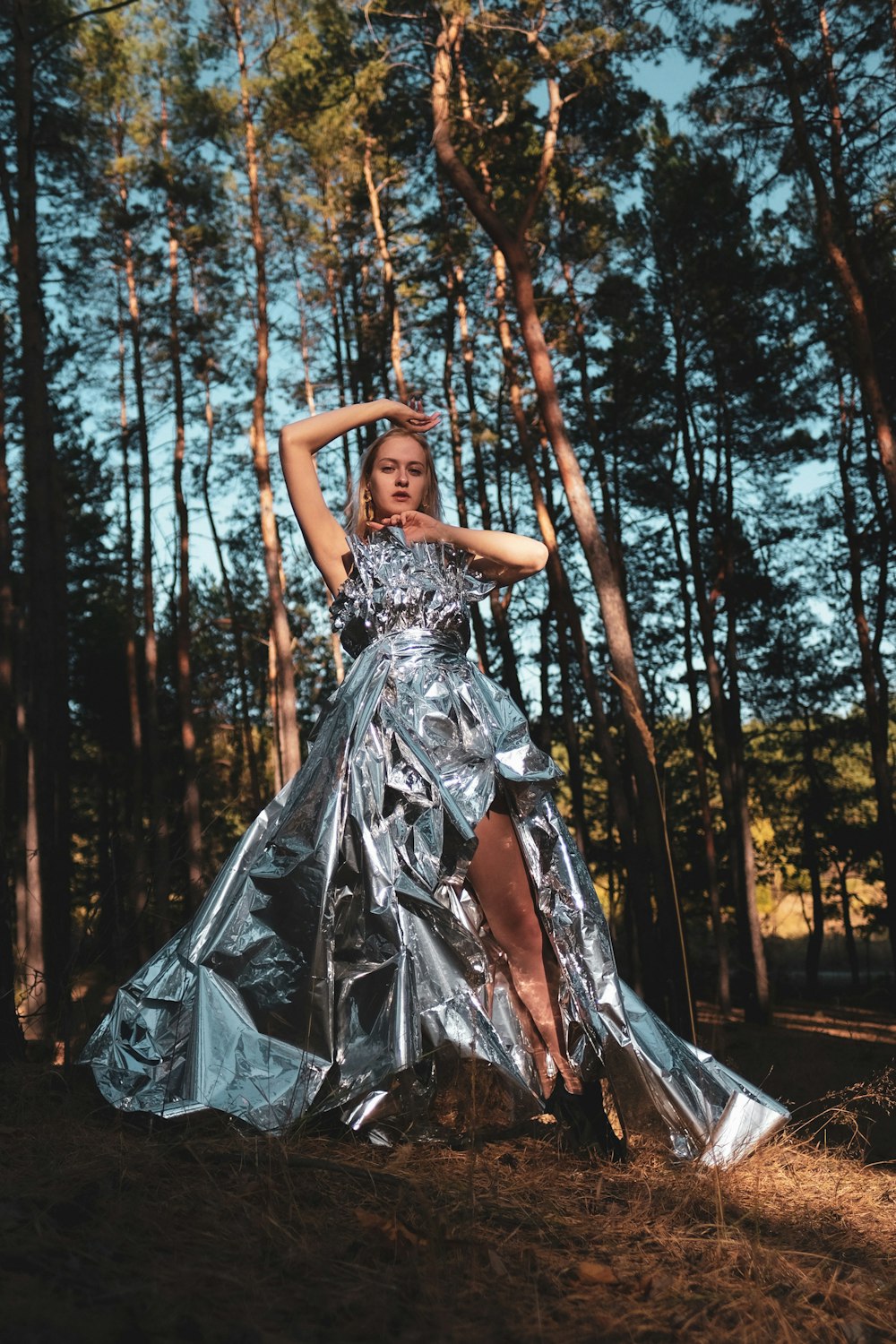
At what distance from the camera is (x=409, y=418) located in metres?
3.64

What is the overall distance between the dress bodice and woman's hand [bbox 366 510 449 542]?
0.07 feet

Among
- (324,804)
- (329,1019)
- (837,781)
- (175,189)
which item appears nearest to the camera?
(329,1019)

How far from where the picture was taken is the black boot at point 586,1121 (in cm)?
299

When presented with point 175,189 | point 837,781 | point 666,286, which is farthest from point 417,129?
point 837,781

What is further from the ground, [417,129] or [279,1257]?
[417,129]

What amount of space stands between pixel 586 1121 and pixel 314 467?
2190 millimetres

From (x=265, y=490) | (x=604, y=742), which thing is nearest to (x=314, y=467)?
(x=604, y=742)

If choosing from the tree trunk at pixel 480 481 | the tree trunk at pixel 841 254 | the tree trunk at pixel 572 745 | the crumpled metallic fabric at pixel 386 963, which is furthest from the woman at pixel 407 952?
the tree trunk at pixel 572 745

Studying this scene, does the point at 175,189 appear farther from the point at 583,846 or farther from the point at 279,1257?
the point at 279,1257

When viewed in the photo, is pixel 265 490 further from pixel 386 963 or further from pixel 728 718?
pixel 386 963

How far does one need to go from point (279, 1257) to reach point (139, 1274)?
26 centimetres

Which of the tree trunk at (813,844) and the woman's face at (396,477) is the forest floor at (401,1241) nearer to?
the woman's face at (396,477)

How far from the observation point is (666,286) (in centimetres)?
1500

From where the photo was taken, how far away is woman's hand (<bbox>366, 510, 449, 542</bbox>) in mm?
3531
